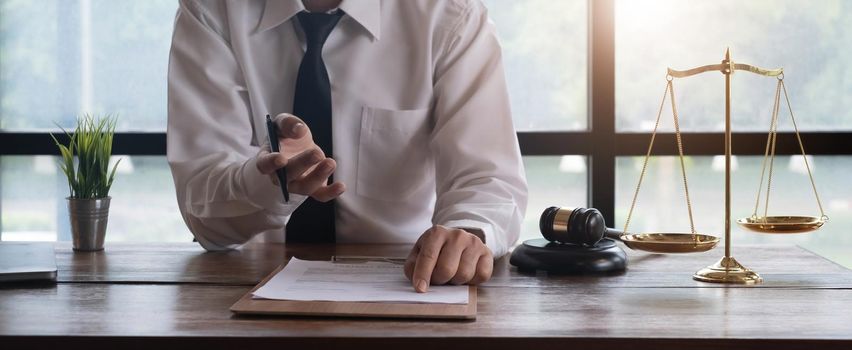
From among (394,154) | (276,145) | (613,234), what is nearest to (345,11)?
(394,154)

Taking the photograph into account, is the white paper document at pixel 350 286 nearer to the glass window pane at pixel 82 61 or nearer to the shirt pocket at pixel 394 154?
the shirt pocket at pixel 394 154

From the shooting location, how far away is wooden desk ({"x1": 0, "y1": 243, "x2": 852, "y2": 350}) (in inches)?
42.3

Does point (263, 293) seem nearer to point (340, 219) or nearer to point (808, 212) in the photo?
point (340, 219)

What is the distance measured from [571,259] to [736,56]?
81.4 inches

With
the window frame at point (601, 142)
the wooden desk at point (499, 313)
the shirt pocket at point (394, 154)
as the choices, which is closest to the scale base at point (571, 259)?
the wooden desk at point (499, 313)

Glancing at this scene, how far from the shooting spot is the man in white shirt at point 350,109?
194 cm

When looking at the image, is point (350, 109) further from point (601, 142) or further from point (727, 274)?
point (601, 142)

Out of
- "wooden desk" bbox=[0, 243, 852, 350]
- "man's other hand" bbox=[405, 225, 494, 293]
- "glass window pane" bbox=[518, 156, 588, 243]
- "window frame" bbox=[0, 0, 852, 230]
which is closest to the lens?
"wooden desk" bbox=[0, 243, 852, 350]

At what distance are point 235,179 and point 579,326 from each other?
93cm

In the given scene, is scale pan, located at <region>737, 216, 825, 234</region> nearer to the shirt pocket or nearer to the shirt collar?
the shirt pocket

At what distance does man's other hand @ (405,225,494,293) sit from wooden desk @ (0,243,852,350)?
39 mm

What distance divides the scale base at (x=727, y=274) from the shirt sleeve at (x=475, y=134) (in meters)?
0.41

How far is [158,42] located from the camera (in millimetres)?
3307

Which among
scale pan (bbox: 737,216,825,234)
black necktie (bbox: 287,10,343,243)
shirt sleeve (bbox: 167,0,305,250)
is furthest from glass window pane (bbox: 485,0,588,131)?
scale pan (bbox: 737,216,825,234)
